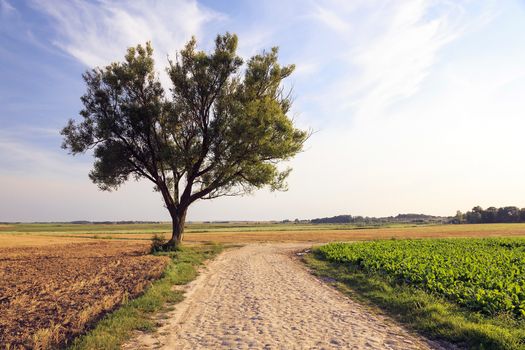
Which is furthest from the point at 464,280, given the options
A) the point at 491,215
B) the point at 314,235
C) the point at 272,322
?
the point at 491,215

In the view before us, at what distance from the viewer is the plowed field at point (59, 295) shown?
10492mm

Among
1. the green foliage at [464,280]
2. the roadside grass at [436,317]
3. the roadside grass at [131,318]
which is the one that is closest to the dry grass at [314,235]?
the green foliage at [464,280]

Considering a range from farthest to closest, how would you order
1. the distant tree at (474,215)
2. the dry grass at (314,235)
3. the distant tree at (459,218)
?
1. the distant tree at (459,218)
2. the distant tree at (474,215)
3. the dry grass at (314,235)

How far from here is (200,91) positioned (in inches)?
1358

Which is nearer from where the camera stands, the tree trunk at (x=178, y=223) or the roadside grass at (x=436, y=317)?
the roadside grass at (x=436, y=317)

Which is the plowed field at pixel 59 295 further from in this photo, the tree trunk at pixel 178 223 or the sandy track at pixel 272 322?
the tree trunk at pixel 178 223

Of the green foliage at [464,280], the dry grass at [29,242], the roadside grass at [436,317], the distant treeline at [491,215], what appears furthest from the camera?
the distant treeline at [491,215]

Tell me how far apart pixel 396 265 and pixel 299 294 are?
796cm

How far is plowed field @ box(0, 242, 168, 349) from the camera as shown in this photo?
1049 cm

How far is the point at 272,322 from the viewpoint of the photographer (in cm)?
1123

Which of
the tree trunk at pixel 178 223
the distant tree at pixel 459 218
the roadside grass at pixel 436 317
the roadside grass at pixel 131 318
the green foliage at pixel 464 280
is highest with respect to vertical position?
the distant tree at pixel 459 218

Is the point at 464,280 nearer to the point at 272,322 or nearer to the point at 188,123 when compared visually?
the point at 272,322

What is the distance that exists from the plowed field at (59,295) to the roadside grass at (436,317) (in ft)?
29.8

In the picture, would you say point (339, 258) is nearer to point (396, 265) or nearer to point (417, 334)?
point (396, 265)
